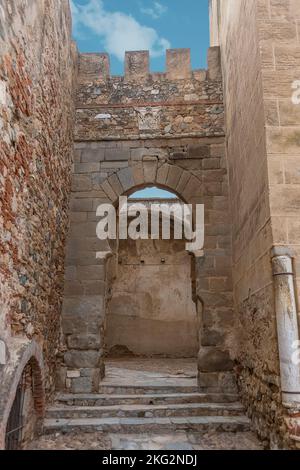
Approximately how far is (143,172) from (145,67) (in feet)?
6.15

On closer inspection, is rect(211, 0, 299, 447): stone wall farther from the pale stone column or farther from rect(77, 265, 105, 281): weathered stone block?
rect(77, 265, 105, 281): weathered stone block

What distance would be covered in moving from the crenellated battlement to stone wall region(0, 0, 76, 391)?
80 centimetres

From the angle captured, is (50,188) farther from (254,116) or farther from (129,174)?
(254,116)

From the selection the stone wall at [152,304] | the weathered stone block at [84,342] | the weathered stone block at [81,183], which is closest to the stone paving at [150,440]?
the weathered stone block at [84,342]

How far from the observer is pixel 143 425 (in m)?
4.20

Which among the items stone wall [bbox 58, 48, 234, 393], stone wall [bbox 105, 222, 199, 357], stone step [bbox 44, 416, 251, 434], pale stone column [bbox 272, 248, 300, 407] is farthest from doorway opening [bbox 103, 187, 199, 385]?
pale stone column [bbox 272, 248, 300, 407]

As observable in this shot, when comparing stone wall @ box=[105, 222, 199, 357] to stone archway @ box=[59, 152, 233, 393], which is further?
stone wall @ box=[105, 222, 199, 357]

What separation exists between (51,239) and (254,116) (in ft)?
8.91

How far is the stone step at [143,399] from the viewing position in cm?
476

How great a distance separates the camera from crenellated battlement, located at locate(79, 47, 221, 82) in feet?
21.2

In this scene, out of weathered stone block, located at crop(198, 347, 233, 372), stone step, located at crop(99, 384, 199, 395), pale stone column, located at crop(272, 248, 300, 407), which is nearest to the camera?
pale stone column, located at crop(272, 248, 300, 407)

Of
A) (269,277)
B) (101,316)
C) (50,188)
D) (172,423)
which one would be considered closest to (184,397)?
(172,423)

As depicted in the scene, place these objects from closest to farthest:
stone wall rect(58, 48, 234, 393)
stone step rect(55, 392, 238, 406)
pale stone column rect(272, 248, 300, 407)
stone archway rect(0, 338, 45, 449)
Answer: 1. stone archway rect(0, 338, 45, 449)
2. pale stone column rect(272, 248, 300, 407)
3. stone step rect(55, 392, 238, 406)
4. stone wall rect(58, 48, 234, 393)

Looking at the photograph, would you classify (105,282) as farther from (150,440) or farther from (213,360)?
(150,440)
